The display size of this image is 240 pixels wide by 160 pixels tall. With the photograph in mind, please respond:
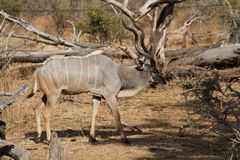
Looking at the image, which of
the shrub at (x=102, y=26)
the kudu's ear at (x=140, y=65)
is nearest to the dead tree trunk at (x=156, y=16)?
the shrub at (x=102, y=26)

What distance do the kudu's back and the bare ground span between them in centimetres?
71

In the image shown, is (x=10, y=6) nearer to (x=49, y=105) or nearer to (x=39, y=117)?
(x=39, y=117)

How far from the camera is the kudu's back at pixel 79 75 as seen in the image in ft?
24.7

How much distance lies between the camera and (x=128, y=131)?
8.55 metres

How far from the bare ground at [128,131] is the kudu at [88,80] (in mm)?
354

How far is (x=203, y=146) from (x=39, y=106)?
2.21 metres

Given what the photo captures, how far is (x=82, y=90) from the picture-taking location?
7.66 m

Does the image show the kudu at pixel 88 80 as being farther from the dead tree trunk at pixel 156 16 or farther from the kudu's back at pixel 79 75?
the dead tree trunk at pixel 156 16

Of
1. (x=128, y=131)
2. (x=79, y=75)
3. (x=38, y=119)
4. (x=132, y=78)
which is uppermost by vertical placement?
(x=79, y=75)

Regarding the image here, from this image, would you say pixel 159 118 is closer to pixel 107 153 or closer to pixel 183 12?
pixel 107 153

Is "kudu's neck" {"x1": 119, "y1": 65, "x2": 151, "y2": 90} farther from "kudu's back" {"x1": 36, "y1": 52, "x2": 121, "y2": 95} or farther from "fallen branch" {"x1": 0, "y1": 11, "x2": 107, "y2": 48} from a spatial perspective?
"fallen branch" {"x1": 0, "y1": 11, "x2": 107, "y2": 48}

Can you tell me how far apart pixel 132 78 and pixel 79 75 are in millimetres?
912

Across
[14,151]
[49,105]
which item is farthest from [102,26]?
[14,151]

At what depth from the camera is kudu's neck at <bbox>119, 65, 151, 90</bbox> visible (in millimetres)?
8125
